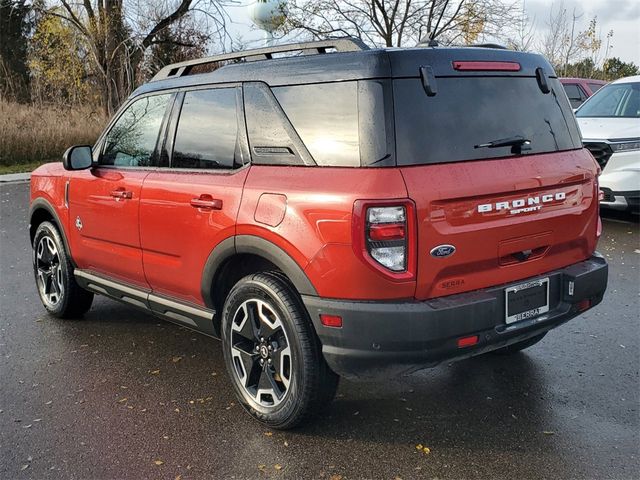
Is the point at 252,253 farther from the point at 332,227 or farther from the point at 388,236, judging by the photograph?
the point at 388,236

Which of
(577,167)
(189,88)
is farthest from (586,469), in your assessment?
(189,88)

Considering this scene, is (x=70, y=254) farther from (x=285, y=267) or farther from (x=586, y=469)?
(x=586, y=469)

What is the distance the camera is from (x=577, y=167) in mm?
3541

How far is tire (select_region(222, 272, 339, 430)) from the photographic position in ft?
10.3

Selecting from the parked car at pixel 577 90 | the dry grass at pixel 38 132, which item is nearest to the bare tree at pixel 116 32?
the dry grass at pixel 38 132

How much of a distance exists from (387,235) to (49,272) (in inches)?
144

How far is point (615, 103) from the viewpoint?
971 cm

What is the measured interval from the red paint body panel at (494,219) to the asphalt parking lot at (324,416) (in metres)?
0.82

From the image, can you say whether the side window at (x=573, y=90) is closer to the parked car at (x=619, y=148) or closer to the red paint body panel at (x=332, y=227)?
the parked car at (x=619, y=148)

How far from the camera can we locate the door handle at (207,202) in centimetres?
352

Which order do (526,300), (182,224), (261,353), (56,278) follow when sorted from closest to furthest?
(526,300), (261,353), (182,224), (56,278)

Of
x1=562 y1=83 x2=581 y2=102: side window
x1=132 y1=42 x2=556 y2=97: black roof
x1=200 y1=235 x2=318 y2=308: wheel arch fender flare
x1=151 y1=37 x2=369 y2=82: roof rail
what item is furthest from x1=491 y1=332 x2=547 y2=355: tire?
x1=562 y1=83 x2=581 y2=102: side window

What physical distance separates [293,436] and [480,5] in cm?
2143

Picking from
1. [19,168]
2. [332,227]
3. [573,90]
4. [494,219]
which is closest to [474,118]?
[494,219]
